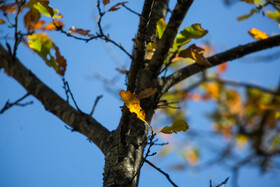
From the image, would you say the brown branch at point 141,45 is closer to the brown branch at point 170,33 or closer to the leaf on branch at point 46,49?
the brown branch at point 170,33

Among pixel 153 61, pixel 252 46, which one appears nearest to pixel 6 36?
pixel 153 61

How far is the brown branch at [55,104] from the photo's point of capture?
1291 millimetres

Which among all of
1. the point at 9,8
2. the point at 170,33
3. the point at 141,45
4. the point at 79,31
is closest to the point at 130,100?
the point at 141,45

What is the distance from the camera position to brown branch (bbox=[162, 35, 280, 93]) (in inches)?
56.6

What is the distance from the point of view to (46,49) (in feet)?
4.83

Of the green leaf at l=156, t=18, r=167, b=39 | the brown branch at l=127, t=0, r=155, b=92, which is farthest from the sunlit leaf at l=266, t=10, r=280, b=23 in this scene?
the brown branch at l=127, t=0, r=155, b=92

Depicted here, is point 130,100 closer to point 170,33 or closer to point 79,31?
point 170,33

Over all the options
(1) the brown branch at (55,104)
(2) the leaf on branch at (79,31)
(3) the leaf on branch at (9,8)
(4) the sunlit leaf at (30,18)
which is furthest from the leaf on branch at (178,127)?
(3) the leaf on branch at (9,8)

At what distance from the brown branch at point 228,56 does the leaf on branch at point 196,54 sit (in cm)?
17

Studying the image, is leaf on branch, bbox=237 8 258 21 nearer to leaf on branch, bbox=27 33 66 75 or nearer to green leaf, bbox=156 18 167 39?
green leaf, bbox=156 18 167 39

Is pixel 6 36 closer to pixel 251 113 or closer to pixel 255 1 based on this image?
pixel 255 1

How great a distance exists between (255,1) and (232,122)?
364cm

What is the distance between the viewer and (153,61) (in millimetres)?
1341

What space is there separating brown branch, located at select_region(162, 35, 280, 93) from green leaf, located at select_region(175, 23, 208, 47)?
23 cm
